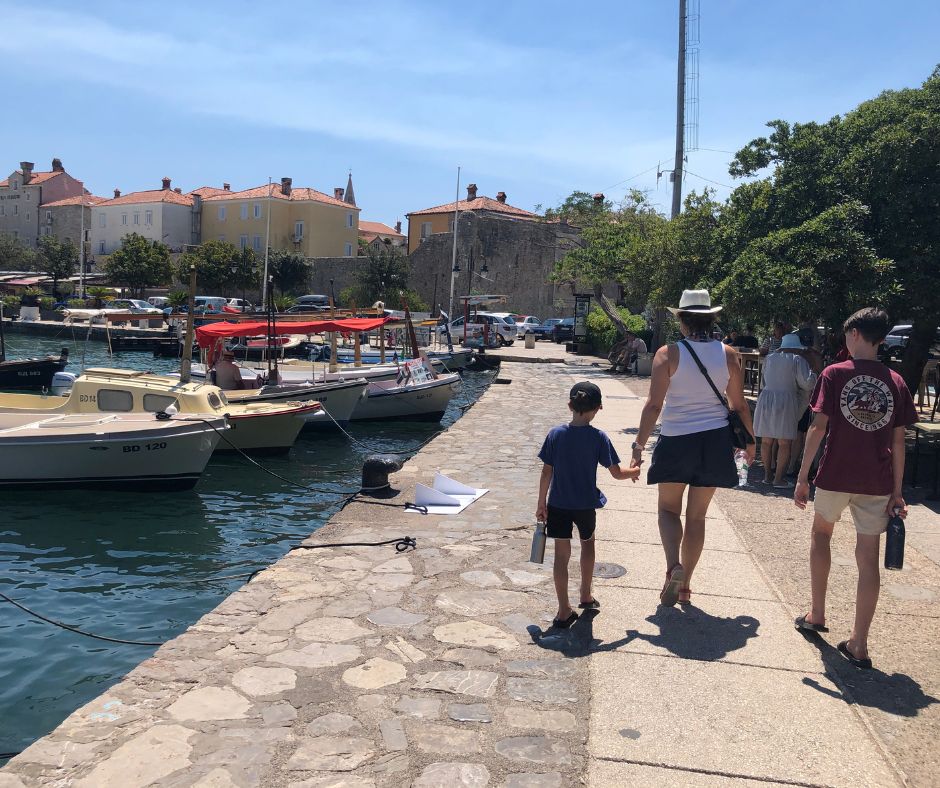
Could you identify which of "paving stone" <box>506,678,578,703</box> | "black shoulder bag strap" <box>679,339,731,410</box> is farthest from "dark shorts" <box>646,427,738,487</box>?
"paving stone" <box>506,678,578,703</box>

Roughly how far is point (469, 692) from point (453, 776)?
31.0 inches

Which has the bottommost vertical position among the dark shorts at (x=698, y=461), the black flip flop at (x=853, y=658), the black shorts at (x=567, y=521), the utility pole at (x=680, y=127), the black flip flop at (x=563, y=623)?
the black flip flop at (x=563, y=623)

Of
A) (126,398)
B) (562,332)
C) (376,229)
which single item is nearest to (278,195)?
(376,229)

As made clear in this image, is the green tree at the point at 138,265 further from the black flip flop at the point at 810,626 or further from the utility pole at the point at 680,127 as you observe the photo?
the black flip flop at the point at 810,626

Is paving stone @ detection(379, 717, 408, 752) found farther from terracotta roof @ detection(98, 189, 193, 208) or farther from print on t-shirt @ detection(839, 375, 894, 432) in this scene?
terracotta roof @ detection(98, 189, 193, 208)

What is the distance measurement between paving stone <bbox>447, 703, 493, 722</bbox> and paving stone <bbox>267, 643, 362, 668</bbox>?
813 millimetres

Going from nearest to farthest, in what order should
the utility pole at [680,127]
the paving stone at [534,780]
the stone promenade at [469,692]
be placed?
the paving stone at [534,780], the stone promenade at [469,692], the utility pole at [680,127]

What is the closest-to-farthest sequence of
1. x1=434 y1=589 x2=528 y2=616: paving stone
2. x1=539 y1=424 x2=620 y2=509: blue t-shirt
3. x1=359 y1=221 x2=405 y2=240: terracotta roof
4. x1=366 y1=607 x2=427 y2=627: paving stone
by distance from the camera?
x1=539 y1=424 x2=620 y2=509: blue t-shirt → x1=366 y1=607 x2=427 y2=627: paving stone → x1=434 y1=589 x2=528 y2=616: paving stone → x1=359 y1=221 x2=405 y2=240: terracotta roof

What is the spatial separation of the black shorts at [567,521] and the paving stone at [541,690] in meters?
0.89

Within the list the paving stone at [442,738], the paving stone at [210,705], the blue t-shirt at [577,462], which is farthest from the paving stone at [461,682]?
the blue t-shirt at [577,462]

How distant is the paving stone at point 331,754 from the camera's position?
3.51 m

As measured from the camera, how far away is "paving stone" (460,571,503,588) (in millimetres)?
5953

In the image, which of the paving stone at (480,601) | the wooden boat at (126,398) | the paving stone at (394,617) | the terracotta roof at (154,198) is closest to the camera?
the paving stone at (394,617)

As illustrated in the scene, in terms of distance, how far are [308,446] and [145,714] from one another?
14179mm
